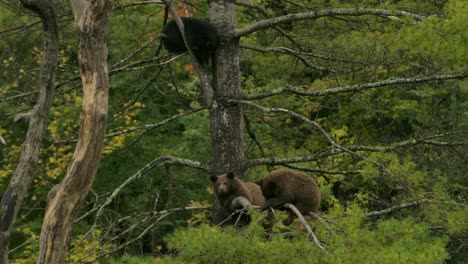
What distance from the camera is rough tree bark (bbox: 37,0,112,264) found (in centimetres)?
688

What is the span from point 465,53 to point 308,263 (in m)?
2.03

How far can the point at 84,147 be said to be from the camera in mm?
6922

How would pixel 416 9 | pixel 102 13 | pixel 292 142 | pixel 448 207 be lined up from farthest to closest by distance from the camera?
1. pixel 292 142
2. pixel 416 9
3. pixel 448 207
4. pixel 102 13

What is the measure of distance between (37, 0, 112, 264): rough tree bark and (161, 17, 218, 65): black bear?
8.32 feet

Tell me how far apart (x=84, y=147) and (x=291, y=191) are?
3.21 metres

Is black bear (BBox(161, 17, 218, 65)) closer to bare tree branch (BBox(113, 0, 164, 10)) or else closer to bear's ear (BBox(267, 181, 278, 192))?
bare tree branch (BBox(113, 0, 164, 10))

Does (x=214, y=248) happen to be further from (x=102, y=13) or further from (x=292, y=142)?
(x=292, y=142)

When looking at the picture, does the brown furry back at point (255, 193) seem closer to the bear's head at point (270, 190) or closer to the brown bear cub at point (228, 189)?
the brown bear cub at point (228, 189)

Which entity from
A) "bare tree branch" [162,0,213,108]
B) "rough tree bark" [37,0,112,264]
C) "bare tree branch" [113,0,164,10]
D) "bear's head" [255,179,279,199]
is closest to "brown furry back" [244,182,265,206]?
"bear's head" [255,179,279,199]

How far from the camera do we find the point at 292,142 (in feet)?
39.2

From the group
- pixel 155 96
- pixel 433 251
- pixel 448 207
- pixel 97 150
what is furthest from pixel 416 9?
pixel 155 96

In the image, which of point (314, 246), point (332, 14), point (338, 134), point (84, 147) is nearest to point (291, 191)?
point (332, 14)

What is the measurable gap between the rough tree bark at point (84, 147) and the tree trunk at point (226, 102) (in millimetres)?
2557

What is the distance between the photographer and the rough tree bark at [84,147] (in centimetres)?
688
